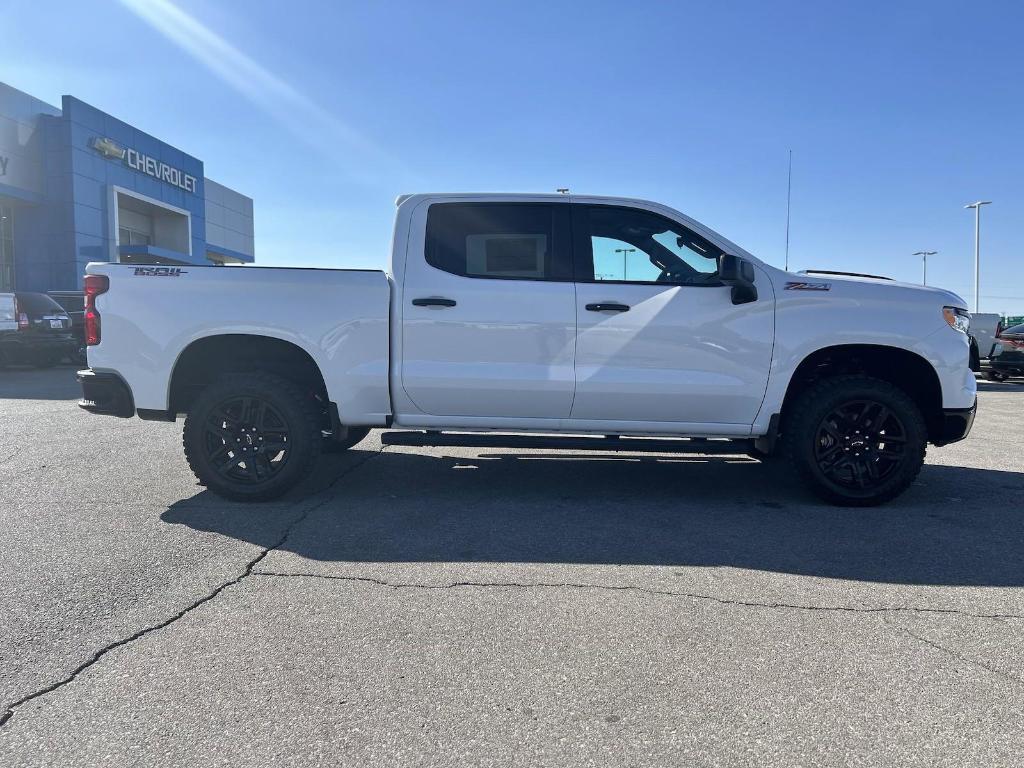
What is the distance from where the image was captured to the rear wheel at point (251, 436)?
187 inches

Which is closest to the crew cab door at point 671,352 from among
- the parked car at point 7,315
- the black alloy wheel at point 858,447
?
the black alloy wheel at point 858,447

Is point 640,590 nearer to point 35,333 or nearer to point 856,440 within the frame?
point 856,440

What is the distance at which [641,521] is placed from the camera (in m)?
4.51

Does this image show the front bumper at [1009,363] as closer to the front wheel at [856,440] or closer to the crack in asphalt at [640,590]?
the front wheel at [856,440]

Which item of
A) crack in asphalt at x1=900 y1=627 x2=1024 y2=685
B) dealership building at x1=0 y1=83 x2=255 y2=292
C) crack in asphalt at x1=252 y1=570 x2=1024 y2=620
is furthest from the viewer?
dealership building at x1=0 y1=83 x2=255 y2=292

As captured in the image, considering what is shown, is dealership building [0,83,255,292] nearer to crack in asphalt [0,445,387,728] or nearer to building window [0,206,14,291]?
building window [0,206,14,291]

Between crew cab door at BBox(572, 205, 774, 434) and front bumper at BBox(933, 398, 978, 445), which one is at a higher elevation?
crew cab door at BBox(572, 205, 774, 434)

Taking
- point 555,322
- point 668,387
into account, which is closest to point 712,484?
point 668,387

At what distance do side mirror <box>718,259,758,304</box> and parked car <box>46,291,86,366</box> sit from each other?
16.0 m

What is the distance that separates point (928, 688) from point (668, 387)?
253 cm

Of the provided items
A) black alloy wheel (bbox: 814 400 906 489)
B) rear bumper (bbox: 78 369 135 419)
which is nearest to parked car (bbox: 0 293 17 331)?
rear bumper (bbox: 78 369 135 419)

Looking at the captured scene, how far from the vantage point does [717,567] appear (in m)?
3.71

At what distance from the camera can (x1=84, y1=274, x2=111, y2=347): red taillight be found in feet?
15.8

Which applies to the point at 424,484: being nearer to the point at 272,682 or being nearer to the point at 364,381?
the point at 364,381
